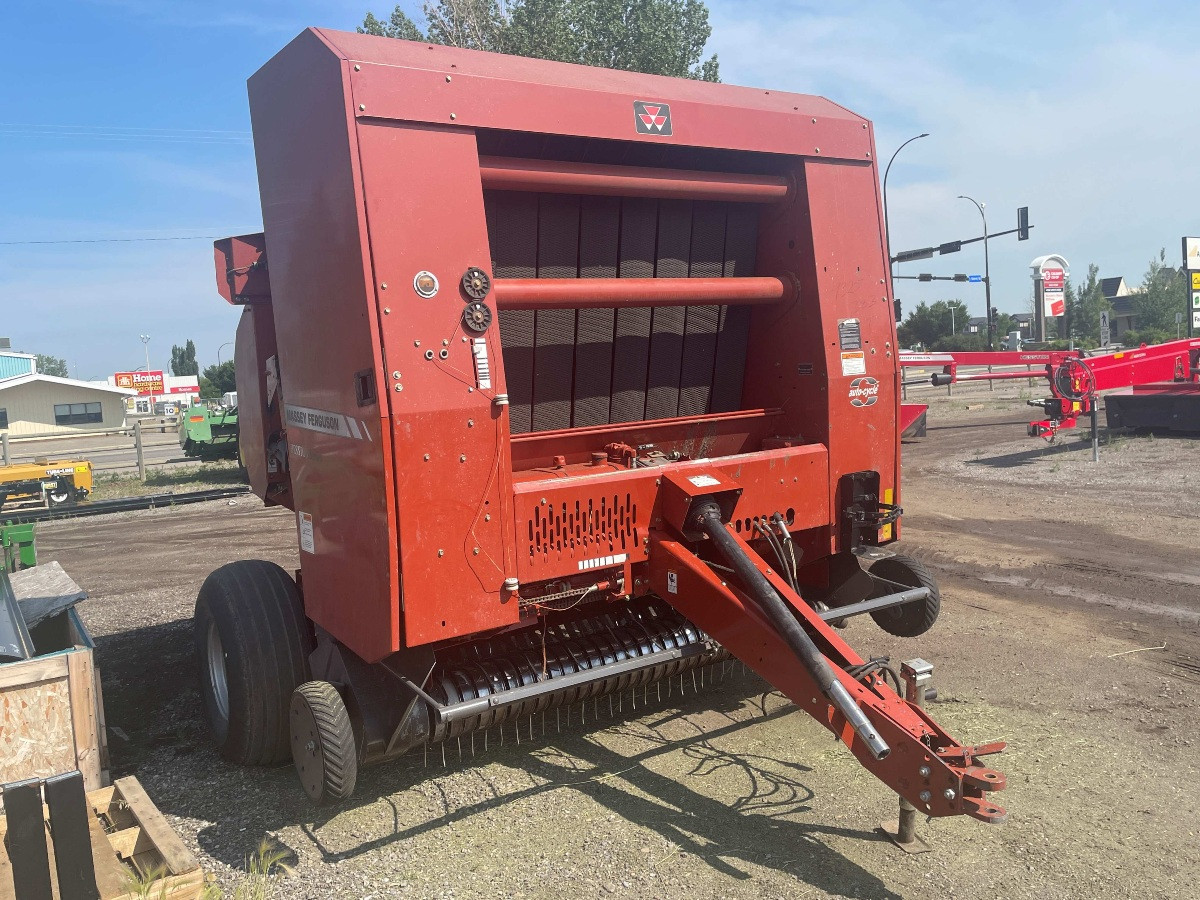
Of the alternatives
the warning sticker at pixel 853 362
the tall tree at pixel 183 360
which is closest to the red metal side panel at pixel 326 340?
the warning sticker at pixel 853 362

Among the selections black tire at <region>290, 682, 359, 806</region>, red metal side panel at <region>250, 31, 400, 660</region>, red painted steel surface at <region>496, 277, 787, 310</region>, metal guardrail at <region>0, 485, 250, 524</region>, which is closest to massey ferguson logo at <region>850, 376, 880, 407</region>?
red painted steel surface at <region>496, 277, 787, 310</region>

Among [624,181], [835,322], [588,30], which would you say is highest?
[588,30]

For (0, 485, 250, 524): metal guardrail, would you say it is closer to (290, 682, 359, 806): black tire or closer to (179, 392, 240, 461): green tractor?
(179, 392, 240, 461): green tractor

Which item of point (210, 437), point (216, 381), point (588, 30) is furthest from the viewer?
point (216, 381)

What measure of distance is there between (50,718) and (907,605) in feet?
12.7

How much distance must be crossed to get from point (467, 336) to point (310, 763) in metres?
1.79

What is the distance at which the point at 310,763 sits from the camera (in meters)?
3.53

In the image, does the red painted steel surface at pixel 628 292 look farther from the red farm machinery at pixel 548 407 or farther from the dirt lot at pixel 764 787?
the dirt lot at pixel 764 787

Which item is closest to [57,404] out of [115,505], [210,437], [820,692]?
[210,437]

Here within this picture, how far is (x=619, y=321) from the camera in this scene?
4.42 meters

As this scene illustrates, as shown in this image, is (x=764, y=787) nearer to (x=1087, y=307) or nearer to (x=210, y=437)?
(x=210, y=437)

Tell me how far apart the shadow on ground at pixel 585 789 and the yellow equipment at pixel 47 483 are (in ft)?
42.0

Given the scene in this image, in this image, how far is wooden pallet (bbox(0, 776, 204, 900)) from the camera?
2.78 m

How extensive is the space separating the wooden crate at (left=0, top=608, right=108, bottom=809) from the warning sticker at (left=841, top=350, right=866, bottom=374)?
11.8 ft
